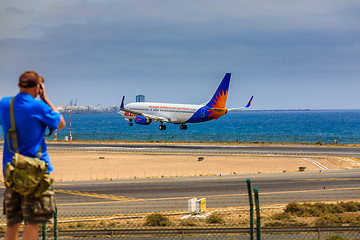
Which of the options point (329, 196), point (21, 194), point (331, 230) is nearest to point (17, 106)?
point (21, 194)

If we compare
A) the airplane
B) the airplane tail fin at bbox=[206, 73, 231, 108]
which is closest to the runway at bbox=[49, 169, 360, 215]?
the airplane

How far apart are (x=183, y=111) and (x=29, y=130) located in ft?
252

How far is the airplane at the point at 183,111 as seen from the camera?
81.8 metres

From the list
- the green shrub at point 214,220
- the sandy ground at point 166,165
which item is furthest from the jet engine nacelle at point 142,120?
the green shrub at point 214,220

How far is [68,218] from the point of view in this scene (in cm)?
2412

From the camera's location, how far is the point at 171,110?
85.0 meters

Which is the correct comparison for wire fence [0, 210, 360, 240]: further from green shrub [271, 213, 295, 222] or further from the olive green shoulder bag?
the olive green shoulder bag

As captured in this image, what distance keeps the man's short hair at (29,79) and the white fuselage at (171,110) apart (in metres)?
75.5

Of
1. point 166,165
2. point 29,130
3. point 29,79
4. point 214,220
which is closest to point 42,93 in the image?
point 29,79

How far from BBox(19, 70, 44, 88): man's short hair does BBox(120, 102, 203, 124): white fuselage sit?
7546 cm

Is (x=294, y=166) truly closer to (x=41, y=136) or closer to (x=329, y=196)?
(x=329, y=196)

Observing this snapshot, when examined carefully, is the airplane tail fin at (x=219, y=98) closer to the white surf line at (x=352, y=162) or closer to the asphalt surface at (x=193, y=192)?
the white surf line at (x=352, y=162)

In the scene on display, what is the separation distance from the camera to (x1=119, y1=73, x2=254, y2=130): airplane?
268ft

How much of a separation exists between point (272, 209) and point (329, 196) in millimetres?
6845
